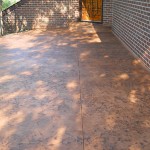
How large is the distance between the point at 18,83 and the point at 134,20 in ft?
11.1

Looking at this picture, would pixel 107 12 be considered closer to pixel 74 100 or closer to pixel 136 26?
pixel 136 26

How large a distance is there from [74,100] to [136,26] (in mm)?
3164

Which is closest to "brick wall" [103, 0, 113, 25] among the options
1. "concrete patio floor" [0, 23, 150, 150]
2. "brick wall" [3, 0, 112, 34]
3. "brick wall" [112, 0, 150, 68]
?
"brick wall" [3, 0, 112, 34]

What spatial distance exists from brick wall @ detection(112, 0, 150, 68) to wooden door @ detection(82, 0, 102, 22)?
3.57 metres

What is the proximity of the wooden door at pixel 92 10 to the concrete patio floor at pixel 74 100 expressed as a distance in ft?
17.5

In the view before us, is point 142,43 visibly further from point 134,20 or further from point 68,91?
point 68,91

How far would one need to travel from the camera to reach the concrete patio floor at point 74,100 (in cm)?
302

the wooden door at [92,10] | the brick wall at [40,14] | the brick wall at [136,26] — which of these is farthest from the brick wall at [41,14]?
the brick wall at [136,26]

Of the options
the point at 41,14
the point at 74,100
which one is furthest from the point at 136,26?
the point at 41,14

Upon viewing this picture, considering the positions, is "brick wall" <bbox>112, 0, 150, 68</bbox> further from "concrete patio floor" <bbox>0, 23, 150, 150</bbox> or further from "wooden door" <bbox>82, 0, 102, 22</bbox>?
"wooden door" <bbox>82, 0, 102, 22</bbox>

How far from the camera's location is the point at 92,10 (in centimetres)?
1248

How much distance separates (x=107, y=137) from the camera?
10.0ft

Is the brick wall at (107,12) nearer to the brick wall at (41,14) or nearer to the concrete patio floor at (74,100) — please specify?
the brick wall at (41,14)

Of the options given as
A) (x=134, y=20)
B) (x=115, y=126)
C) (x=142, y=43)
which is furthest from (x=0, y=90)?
(x=134, y=20)
